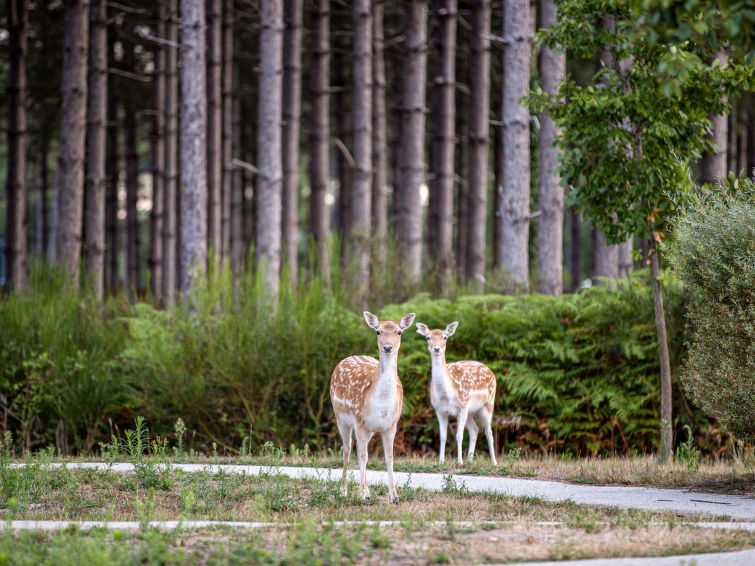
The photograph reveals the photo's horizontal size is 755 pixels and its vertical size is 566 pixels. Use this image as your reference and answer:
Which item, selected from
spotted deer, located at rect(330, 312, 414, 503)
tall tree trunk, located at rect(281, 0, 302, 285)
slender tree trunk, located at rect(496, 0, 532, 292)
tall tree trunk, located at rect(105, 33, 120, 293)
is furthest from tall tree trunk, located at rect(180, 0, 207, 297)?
tall tree trunk, located at rect(105, 33, 120, 293)

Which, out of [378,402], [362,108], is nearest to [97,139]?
[362,108]

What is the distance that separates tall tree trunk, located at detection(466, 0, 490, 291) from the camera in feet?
74.4

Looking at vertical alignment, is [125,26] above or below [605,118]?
above

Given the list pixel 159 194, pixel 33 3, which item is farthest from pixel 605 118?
pixel 33 3

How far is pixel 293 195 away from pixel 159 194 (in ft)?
19.6

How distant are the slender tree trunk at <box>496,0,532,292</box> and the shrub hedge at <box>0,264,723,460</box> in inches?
140

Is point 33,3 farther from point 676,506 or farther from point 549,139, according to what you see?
point 676,506

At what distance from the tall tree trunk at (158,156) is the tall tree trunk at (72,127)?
4896 mm

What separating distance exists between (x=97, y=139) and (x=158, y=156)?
4230 millimetres

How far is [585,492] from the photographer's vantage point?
28.9 ft

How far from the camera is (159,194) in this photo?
26.6 meters

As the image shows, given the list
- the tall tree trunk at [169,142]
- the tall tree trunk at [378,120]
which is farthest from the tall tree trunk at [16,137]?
the tall tree trunk at [378,120]

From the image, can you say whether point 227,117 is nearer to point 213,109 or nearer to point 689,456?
point 213,109

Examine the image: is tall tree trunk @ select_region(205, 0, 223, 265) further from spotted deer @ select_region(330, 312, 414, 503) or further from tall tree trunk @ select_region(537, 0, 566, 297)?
spotted deer @ select_region(330, 312, 414, 503)
